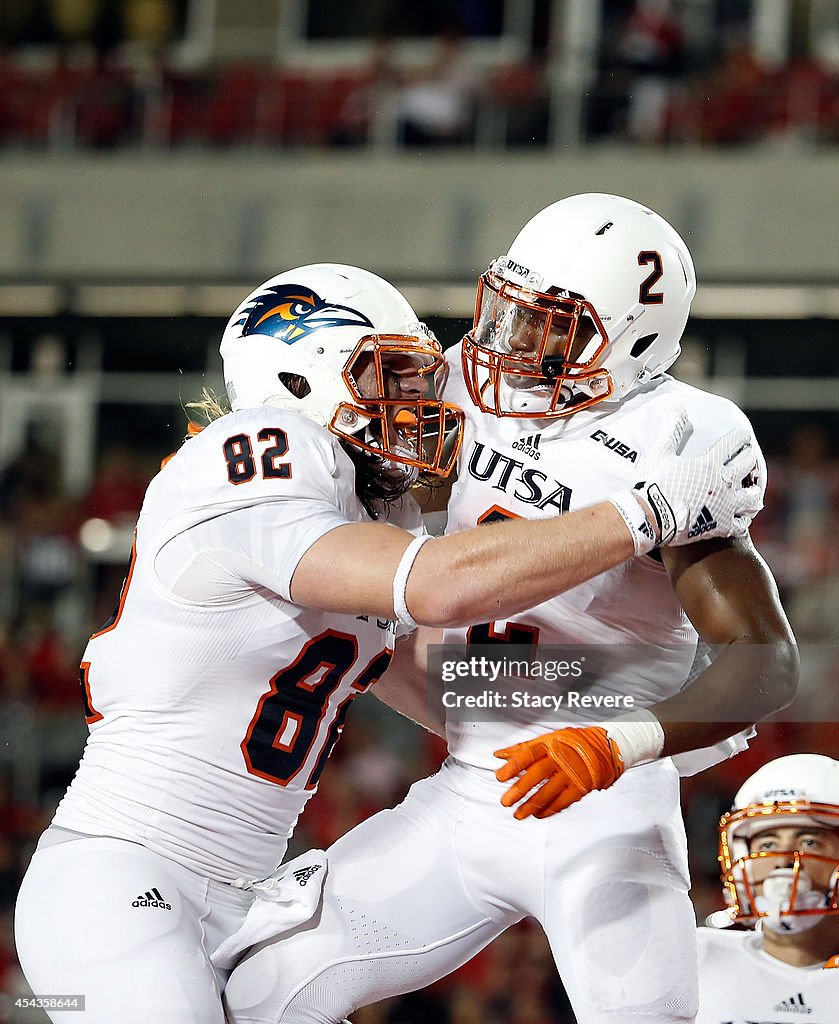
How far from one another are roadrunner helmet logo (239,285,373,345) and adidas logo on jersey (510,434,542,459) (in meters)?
0.32

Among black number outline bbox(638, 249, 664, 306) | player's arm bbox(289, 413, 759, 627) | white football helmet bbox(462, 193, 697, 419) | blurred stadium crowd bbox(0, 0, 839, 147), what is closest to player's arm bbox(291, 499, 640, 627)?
player's arm bbox(289, 413, 759, 627)

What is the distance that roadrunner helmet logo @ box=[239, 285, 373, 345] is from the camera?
2385 millimetres

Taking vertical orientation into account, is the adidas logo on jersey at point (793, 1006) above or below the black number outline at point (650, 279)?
below

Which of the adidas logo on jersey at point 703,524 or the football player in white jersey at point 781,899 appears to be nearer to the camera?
the adidas logo on jersey at point 703,524

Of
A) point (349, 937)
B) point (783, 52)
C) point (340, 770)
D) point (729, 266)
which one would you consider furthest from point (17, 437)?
point (349, 937)

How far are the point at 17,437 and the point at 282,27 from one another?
3.40 m

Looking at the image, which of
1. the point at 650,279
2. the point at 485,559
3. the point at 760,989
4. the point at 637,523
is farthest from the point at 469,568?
the point at 760,989

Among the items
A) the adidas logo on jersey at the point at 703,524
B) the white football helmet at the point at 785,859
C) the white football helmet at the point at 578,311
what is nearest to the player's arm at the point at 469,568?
the adidas logo on jersey at the point at 703,524

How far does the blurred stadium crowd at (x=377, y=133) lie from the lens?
4.39m

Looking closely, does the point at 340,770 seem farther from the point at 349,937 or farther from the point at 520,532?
the point at 520,532

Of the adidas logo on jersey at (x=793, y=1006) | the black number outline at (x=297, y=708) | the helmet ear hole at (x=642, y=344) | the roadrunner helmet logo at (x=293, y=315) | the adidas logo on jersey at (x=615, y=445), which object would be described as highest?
the roadrunner helmet logo at (x=293, y=315)

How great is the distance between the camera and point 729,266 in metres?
5.20

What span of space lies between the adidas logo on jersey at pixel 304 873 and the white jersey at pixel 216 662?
6 cm

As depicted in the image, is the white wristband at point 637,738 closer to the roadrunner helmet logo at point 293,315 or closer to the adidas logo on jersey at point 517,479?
the adidas logo on jersey at point 517,479
